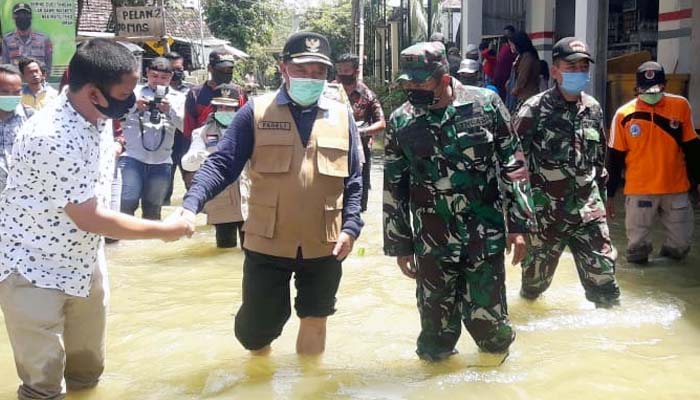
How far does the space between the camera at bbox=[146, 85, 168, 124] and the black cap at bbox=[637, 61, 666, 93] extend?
461cm

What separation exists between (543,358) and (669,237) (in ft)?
9.67

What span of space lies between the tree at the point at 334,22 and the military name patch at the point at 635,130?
43979mm

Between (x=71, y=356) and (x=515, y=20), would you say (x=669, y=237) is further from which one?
(x=515, y=20)

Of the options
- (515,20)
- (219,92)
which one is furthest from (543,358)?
(515,20)

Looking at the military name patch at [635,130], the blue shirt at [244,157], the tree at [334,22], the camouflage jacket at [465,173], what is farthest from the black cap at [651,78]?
the tree at [334,22]

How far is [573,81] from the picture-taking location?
5.33 metres

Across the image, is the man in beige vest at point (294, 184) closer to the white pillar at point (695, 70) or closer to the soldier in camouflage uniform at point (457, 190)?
the soldier in camouflage uniform at point (457, 190)

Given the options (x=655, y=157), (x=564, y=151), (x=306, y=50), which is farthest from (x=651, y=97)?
(x=306, y=50)

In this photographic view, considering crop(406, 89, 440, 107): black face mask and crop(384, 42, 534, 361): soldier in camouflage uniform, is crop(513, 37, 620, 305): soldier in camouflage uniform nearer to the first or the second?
crop(384, 42, 534, 361): soldier in camouflage uniform

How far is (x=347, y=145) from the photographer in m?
4.35

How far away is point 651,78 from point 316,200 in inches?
139

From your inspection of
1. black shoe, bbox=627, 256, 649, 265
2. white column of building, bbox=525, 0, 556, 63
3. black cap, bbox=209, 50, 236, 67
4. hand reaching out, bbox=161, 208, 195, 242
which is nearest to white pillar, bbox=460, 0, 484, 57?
white column of building, bbox=525, 0, 556, 63

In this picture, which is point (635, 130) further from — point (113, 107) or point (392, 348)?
point (113, 107)

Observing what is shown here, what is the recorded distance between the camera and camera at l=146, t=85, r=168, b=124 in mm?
8219
